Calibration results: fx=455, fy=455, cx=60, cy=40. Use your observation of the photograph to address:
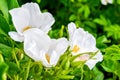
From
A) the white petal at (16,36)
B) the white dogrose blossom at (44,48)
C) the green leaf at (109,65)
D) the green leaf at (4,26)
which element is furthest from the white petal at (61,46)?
the green leaf at (109,65)

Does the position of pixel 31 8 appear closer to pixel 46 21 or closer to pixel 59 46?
pixel 46 21

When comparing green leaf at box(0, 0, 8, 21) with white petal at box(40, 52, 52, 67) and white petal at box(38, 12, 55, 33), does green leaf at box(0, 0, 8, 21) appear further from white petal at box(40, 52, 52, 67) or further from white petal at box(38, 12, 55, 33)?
white petal at box(40, 52, 52, 67)

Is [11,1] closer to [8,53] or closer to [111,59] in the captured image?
[8,53]

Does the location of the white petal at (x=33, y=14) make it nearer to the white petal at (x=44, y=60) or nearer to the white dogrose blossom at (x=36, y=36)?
the white dogrose blossom at (x=36, y=36)

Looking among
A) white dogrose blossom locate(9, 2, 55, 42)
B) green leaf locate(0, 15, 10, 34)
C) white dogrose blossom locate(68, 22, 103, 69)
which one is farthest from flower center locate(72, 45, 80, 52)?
green leaf locate(0, 15, 10, 34)

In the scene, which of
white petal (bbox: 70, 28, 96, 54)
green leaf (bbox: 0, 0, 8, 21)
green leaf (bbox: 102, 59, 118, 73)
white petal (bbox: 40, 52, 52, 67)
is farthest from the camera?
green leaf (bbox: 102, 59, 118, 73)

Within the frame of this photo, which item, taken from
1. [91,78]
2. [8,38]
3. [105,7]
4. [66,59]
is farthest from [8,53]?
[105,7]
